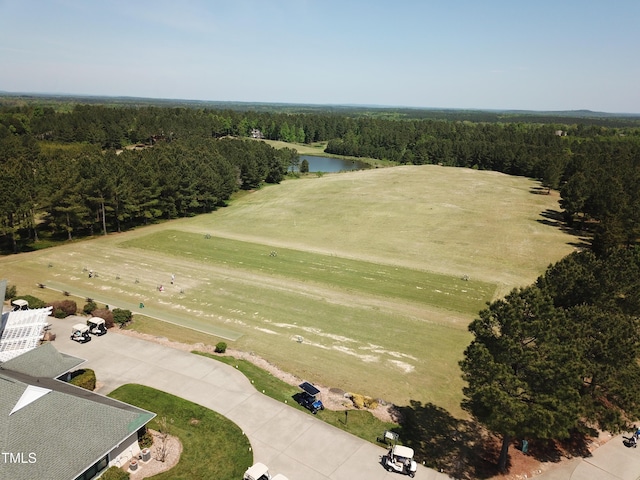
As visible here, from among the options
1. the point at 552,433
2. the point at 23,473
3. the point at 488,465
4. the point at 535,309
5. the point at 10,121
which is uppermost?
the point at 10,121

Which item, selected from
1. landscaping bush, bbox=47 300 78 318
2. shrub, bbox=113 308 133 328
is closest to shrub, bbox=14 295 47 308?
landscaping bush, bbox=47 300 78 318

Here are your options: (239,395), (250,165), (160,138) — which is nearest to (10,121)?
(160,138)

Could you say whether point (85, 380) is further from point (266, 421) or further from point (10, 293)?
point (10, 293)

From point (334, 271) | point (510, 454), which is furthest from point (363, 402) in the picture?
point (334, 271)

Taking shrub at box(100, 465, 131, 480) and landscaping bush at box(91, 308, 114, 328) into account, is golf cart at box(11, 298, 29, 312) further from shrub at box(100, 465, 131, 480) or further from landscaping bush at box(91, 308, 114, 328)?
shrub at box(100, 465, 131, 480)

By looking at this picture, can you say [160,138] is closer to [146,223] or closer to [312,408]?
[146,223]

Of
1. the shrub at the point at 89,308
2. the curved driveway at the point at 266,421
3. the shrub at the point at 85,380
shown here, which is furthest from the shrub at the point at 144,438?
the shrub at the point at 89,308
